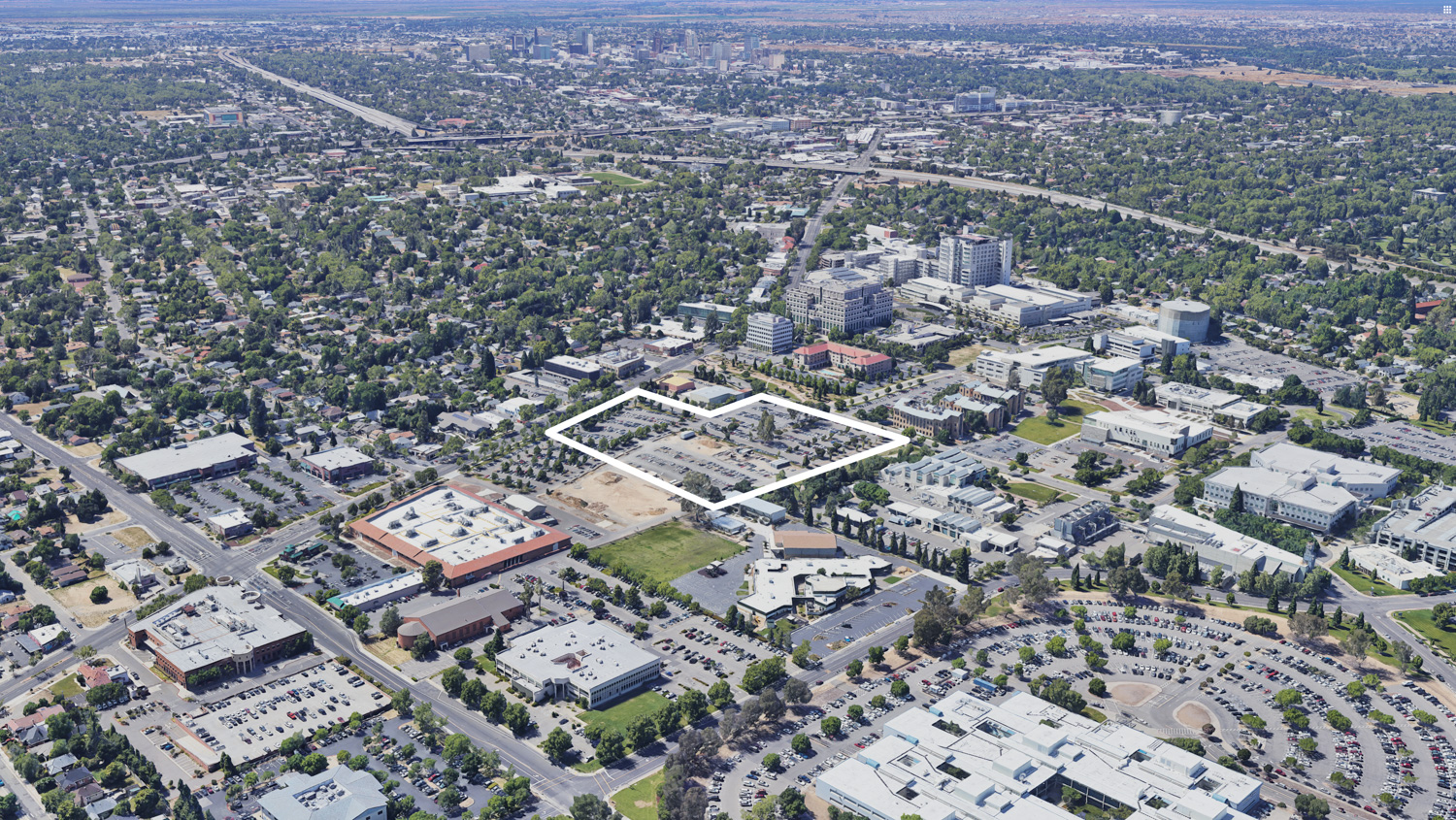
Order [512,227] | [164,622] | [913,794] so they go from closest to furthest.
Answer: [913,794], [164,622], [512,227]

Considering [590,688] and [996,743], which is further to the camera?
[590,688]

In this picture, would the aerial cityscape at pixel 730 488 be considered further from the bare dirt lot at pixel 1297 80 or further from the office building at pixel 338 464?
the bare dirt lot at pixel 1297 80

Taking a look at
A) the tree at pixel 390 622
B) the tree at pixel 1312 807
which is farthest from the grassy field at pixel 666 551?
the tree at pixel 1312 807

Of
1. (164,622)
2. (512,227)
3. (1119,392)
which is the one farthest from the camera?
(512,227)

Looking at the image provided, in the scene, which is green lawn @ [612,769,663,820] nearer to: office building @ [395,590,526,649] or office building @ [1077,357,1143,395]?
office building @ [395,590,526,649]

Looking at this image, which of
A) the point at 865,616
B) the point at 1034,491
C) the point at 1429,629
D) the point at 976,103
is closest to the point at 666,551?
the point at 865,616

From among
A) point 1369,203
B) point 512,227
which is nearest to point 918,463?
point 512,227

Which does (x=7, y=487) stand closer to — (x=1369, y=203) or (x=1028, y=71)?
(x=1369, y=203)
